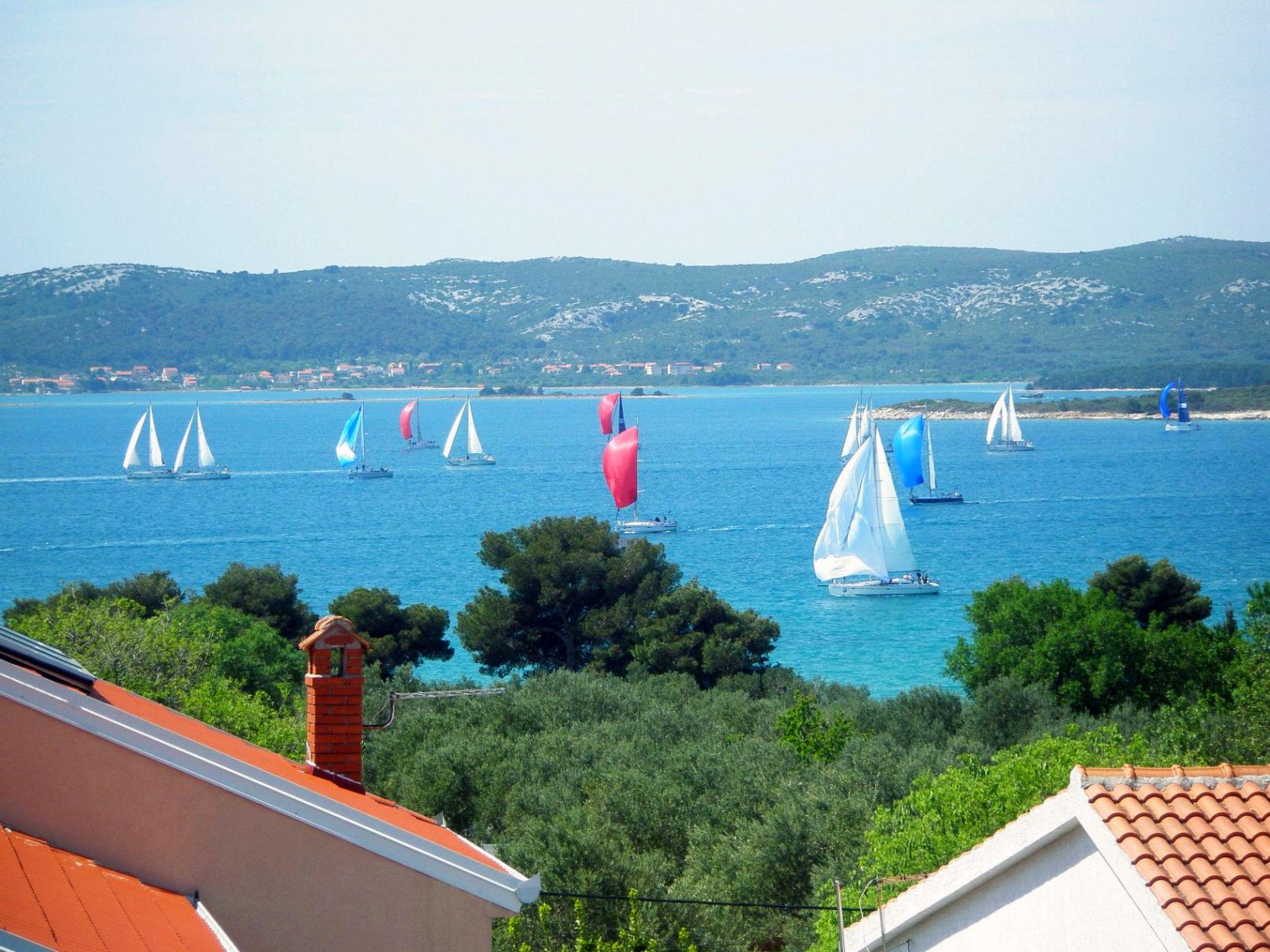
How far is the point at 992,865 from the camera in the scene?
5887 mm

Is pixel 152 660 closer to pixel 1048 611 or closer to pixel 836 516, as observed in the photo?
pixel 1048 611

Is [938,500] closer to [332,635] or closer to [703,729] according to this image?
[703,729]

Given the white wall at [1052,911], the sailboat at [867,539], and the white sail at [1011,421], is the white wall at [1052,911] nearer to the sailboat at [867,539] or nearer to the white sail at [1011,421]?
the sailboat at [867,539]

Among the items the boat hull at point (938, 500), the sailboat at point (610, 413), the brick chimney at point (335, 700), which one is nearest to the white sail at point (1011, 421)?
the boat hull at point (938, 500)

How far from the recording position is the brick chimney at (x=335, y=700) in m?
8.61

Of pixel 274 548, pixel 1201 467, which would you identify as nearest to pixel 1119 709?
pixel 274 548

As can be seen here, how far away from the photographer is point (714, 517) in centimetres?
8450

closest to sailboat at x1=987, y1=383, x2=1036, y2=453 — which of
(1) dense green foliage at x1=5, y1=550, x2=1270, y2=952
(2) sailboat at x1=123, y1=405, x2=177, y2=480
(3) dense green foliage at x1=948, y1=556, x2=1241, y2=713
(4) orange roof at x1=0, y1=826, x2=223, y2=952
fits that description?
(2) sailboat at x1=123, y1=405, x2=177, y2=480

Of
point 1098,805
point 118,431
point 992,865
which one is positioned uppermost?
point 1098,805

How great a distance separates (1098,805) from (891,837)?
25.1 ft

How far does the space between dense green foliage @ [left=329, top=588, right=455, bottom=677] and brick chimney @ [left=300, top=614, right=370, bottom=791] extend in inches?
1099

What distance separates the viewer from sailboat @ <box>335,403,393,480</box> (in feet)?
351

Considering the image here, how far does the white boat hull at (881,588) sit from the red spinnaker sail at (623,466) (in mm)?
10268

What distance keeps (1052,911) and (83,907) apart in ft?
12.7
